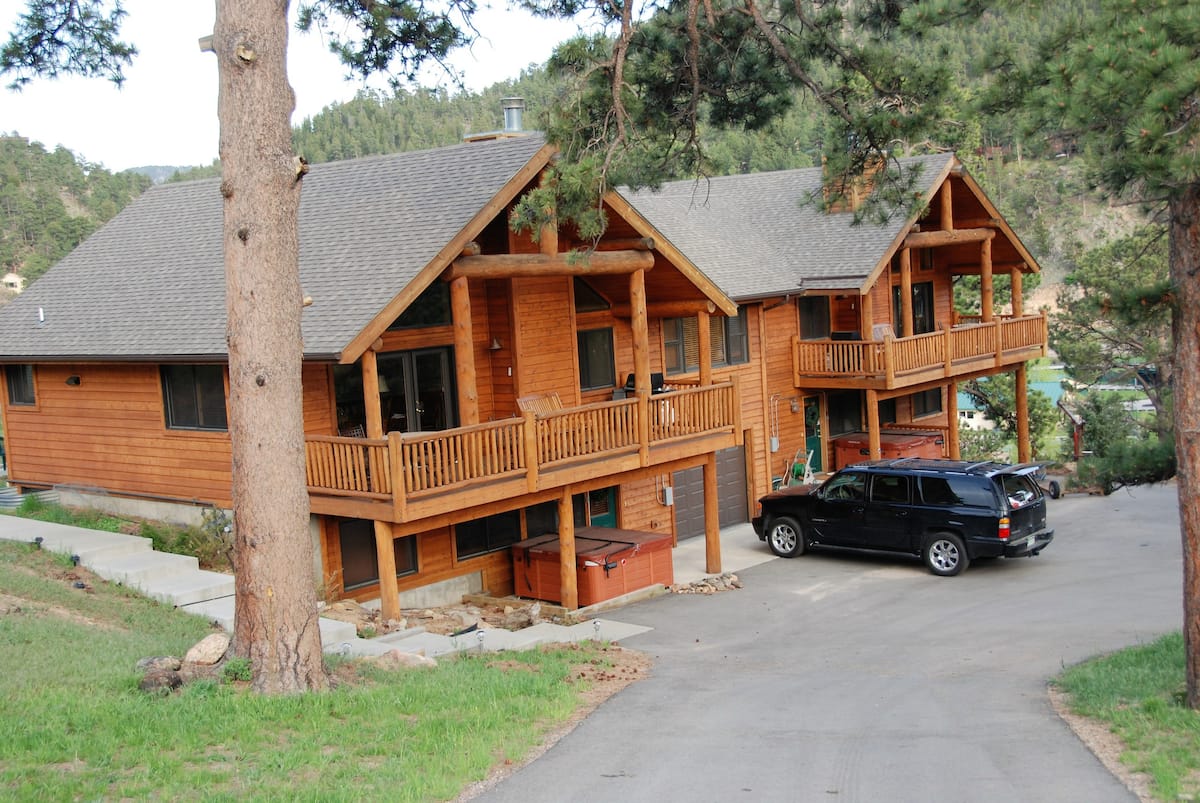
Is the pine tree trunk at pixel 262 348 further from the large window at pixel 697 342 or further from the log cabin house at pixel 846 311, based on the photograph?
the large window at pixel 697 342

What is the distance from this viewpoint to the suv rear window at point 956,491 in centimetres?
1944

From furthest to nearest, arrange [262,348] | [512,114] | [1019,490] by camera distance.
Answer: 1. [512,114]
2. [1019,490]
3. [262,348]

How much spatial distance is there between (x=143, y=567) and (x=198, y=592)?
1.37m

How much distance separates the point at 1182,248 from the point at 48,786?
9.87m

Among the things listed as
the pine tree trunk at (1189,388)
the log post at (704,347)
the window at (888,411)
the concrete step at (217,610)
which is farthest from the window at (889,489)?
the concrete step at (217,610)

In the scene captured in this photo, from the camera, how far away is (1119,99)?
9.27m

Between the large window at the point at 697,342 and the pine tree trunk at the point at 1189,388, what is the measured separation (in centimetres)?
A: 1370

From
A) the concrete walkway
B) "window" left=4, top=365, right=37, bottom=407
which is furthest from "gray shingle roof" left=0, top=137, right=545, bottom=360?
the concrete walkway

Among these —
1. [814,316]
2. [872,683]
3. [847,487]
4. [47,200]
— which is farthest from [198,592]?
[47,200]

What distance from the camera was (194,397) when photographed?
1775cm

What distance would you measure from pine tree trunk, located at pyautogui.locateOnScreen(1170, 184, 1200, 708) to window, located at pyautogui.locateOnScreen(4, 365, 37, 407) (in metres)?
17.8

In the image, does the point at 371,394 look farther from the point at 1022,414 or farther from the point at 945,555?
the point at 1022,414

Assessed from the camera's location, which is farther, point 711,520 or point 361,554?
point 711,520

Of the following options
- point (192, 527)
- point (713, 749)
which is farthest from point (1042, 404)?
point (713, 749)
